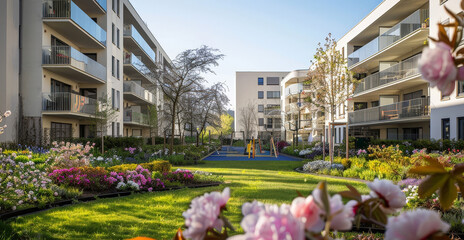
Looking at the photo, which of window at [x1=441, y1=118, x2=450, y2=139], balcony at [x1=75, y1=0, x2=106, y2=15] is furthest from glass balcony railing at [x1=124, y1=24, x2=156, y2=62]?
window at [x1=441, y1=118, x2=450, y2=139]

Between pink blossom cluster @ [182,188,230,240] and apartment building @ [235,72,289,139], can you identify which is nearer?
pink blossom cluster @ [182,188,230,240]

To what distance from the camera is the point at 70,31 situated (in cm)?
2308

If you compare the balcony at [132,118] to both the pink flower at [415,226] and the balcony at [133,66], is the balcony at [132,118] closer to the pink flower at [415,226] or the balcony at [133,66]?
the balcony at [133,66]

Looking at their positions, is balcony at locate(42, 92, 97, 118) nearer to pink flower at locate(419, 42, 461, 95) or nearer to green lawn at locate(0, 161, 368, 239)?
green lawn at locate(0, 161, 368, 239)

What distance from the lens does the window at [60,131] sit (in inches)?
835

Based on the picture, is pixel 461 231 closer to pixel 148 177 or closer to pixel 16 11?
pixel 148 177

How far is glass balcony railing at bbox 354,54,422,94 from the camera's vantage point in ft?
77.9

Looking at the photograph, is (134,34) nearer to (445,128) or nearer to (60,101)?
(60,101)

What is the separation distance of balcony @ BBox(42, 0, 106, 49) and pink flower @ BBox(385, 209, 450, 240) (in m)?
23.3

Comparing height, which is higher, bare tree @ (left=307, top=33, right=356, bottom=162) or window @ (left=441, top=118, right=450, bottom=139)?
bare tree @ (left=307, top=33, right=356, bottom=162)

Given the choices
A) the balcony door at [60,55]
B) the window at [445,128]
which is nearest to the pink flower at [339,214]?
A: the window at [445,128]

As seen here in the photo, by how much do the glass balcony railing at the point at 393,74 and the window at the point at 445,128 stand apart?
3.59m

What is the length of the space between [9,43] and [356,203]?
2227 centimetres

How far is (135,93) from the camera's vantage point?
35.2 meters
